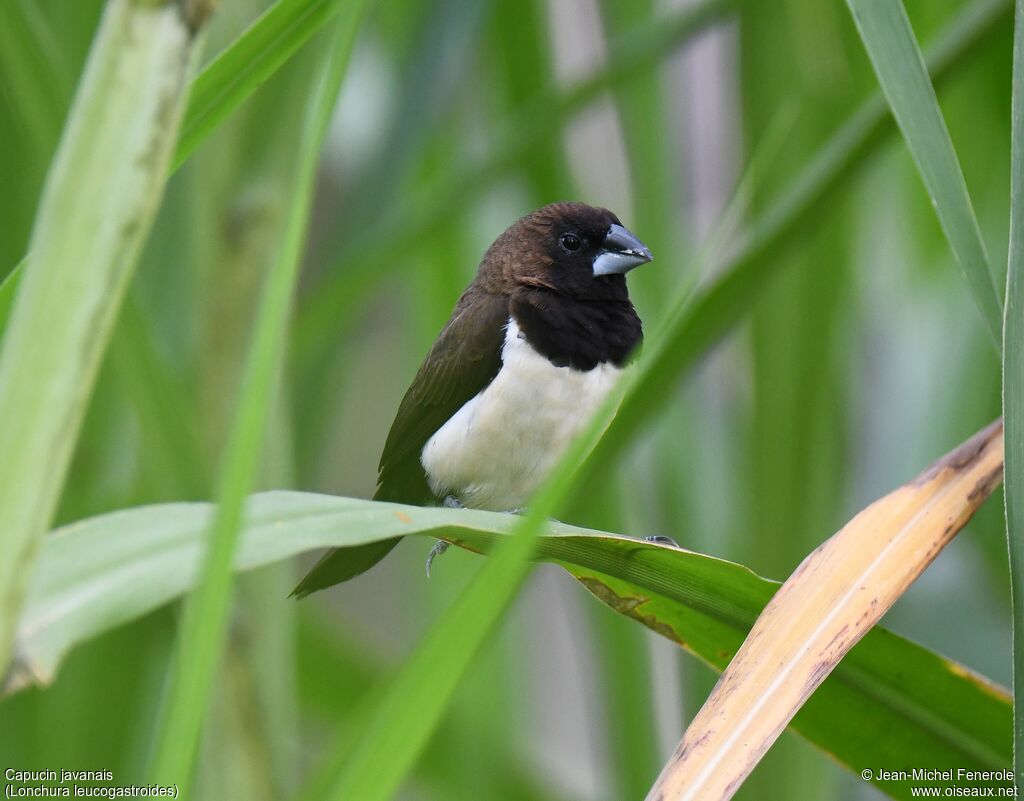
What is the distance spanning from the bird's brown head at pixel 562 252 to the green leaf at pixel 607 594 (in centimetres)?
40

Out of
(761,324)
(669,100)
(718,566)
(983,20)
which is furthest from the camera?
(669,100)

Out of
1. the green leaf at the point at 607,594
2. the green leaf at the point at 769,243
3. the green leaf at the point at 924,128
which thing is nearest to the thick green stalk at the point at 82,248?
the green leaf at the point at 607,594

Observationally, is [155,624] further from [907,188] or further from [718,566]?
[907,188]

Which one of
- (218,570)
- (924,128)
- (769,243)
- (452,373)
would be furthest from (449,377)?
(218,570)

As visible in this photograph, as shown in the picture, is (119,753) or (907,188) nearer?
(119,753)

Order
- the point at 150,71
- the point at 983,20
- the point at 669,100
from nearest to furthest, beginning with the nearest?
the point at 150,71
the point at 983,20
the point at 669,100

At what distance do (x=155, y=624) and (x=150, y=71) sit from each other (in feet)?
2.82

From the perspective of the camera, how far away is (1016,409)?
0.54m

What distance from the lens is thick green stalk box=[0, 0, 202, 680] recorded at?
1.17 feet

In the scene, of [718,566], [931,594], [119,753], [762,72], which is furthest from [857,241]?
[119,753]

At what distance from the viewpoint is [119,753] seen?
114 centimetres

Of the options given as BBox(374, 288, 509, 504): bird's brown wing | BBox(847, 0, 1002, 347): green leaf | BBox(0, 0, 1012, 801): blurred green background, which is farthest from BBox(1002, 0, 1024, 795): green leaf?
BBox(374, 288, 509, 504): bird's brown wing

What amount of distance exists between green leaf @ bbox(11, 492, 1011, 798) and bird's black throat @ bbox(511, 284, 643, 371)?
36cm

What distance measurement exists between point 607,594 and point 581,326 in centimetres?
41
